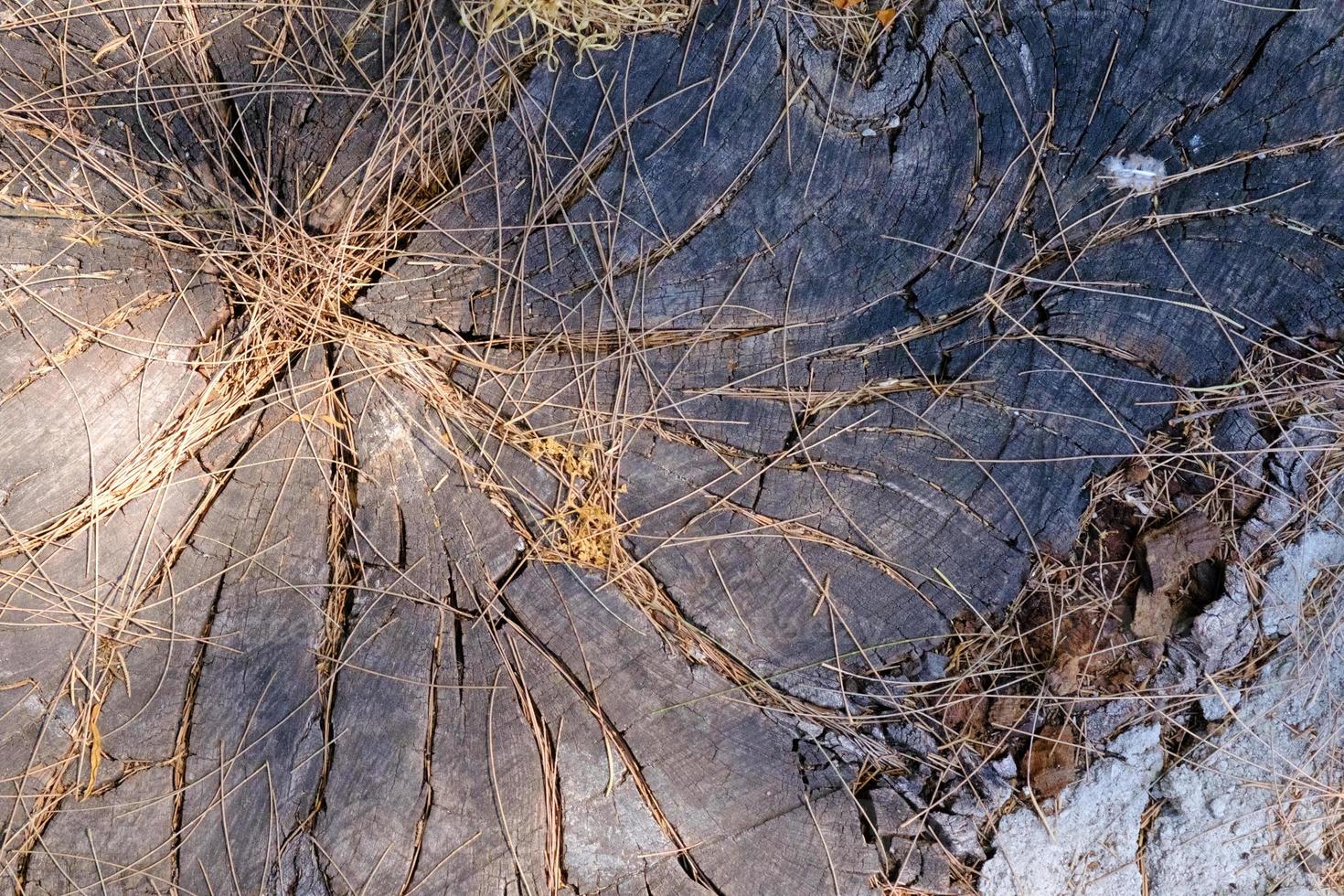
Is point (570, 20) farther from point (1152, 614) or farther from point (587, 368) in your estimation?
point (1152, 614)

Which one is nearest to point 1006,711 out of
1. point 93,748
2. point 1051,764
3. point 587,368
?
point 1051,764

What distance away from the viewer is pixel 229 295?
1.79 metres

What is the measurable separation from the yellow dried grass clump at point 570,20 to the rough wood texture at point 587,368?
1.9 inches

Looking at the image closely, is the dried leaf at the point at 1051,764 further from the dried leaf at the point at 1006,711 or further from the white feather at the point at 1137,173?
the white feather at the point at 1137,173

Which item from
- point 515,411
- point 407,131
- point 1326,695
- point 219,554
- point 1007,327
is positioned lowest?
point 1326,695

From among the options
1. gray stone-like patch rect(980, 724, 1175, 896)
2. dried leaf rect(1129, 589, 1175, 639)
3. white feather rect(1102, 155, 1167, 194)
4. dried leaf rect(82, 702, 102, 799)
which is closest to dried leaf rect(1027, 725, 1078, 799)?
gray stone-like patch rect(980, 724, 1175, 896)

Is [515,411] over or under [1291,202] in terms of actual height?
under

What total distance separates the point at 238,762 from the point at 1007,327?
2.07m

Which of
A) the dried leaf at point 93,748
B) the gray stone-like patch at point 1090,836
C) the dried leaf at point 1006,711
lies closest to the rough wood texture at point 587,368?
the dried leaf at point 93,748

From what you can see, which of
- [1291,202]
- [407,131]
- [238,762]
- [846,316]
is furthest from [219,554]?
[1291,202]

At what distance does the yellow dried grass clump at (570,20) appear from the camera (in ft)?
5.70

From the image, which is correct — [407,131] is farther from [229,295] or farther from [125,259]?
[125,259]

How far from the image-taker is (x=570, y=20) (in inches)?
68.6

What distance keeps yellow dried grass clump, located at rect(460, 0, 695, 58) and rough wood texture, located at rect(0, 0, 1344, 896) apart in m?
0.05
